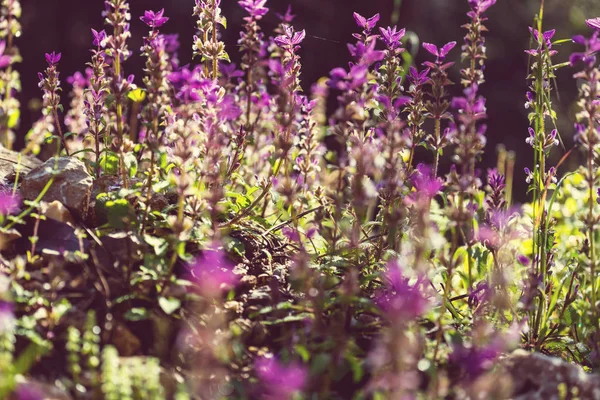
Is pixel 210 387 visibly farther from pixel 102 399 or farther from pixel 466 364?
pixel 466 364

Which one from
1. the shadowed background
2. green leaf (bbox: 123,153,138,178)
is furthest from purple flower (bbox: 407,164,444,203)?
the shadowed background

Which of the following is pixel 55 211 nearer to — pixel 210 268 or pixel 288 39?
pixel 210 268

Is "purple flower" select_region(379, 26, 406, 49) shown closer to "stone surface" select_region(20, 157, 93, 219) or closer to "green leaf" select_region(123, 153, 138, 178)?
"green leaf" select_region(123, 153, 138, 178)

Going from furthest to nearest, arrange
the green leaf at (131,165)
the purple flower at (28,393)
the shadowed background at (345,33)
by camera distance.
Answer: the shadowed background at (345,33) → the green leaf at (131,165) → the purple flower at (28,393)

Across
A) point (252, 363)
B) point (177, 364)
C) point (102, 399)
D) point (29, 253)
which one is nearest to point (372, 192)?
point (252, 363)

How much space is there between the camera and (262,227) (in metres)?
3.42

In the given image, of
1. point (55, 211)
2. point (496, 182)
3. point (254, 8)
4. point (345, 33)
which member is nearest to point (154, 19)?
point (254, 8)

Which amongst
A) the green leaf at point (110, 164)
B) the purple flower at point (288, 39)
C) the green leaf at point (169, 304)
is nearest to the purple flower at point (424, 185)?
the purple flower at point (288, 39)

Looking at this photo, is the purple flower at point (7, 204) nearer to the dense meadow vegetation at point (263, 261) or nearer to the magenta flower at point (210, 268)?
the dense meadow vegetation at point (263, 261)

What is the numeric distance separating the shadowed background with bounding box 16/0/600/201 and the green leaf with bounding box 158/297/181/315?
4.74 metres

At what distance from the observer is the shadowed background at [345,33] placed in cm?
764

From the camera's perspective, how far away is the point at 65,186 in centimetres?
294

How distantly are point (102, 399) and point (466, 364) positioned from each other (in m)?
1.13

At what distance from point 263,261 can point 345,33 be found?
5.60m
